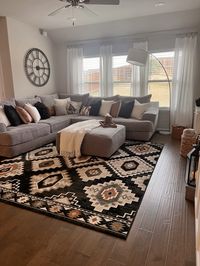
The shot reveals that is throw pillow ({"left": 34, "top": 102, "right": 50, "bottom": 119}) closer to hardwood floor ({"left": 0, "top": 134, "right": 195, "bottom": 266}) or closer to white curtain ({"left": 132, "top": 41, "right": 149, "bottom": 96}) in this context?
white curtain ({"left": 132, "top": 41, "right": 149, "bottom": 96})

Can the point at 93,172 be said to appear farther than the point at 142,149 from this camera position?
No

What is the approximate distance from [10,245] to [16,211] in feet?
1.47

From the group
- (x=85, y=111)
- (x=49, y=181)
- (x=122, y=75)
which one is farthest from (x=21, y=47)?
(x=49, y=181)

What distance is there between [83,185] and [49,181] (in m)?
0.45

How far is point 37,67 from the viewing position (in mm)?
5328

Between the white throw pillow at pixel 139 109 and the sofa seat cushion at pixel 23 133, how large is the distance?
192cm

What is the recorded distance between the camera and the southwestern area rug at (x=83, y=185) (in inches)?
75.7

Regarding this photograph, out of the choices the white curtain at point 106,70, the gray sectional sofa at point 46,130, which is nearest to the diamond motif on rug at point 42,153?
the gray sectional sofa at point 46,130

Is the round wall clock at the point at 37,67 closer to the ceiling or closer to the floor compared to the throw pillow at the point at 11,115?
closer to the ceiling

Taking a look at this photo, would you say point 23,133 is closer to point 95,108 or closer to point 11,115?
point 11,115

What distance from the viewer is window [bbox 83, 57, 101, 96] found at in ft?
18.8

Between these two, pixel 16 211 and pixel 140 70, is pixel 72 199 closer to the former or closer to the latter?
pixel 16 211

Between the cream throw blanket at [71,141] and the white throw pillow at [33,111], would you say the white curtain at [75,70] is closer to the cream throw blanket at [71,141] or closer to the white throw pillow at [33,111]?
the white throw pillow at [33,111]

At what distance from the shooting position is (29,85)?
201 inches
